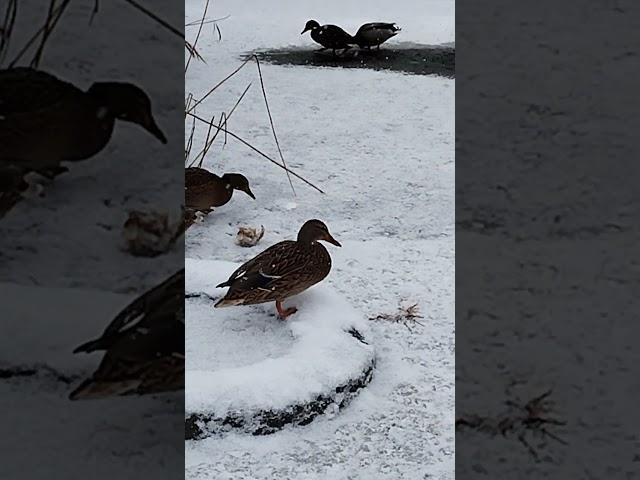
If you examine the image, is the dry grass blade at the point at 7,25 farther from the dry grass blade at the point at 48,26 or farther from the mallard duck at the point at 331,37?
the mallard duck at the point at 331,37

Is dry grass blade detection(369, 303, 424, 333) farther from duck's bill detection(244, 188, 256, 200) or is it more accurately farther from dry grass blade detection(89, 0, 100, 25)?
dry grass blade detection(89, 0, 100, 25)

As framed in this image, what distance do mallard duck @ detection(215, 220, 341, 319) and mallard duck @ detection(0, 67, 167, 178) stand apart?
4.88 ft

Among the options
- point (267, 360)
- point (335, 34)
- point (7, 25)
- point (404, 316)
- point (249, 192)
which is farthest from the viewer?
point (335, 34)

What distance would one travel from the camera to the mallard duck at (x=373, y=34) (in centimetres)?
372

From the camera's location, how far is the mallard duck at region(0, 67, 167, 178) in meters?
0.36

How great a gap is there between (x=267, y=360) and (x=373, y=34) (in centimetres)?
228

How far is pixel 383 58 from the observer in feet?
12.4

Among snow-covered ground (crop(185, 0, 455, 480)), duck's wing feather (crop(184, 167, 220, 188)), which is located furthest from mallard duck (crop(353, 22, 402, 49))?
duck's wing feather (crop(184, 167, 220, 188))

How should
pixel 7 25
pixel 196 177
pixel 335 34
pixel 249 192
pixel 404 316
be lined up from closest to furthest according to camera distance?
1. pixel 7 25
2. pixel 404 316
3. pixel 196 177
4. pixel 249 192
5. pixel 335 34

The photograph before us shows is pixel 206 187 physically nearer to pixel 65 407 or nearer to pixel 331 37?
pixel 331 37
